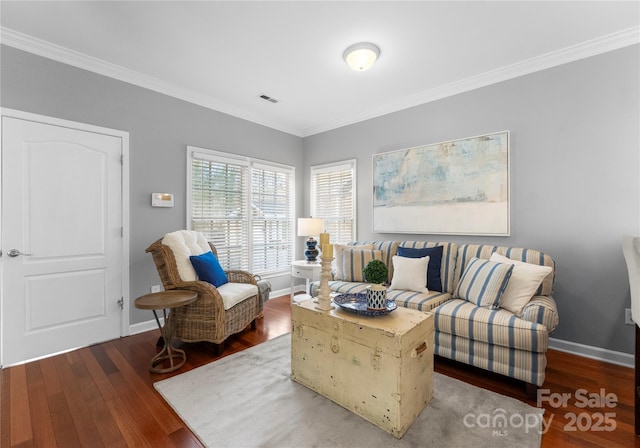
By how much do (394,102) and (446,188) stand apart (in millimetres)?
1355

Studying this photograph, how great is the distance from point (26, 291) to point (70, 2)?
7.82 ft

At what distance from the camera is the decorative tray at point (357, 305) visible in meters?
1.89

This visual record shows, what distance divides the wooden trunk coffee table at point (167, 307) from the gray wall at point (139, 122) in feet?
2.89

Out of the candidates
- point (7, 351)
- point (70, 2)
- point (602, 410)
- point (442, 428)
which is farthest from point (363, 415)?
point (70, 2)

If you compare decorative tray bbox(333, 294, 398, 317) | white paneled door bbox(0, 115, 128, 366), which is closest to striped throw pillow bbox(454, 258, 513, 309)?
decorative tray bbox(333, 294, 398, 317)

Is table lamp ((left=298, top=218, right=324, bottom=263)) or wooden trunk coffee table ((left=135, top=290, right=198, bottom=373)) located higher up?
table lamp ((left=298, top=218, right=324, bottom=263))

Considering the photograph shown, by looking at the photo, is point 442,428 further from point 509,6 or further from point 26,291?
point 26,291

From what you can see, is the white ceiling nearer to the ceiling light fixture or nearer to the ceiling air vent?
the ceiling light fixture

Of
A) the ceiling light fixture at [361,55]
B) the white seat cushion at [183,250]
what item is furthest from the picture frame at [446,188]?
the white seat cushion at [183,250]

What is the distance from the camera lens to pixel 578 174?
269 cm

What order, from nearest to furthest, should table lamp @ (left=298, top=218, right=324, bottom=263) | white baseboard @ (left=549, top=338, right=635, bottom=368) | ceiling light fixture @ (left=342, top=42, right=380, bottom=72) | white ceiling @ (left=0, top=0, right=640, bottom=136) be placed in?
white ceiling @ (left=0, top=0, right=640, bottom=136) → white baseboard @ (left=549, top=338, right=635, bottom=368) → ceiling light fixture @ (left=342, top=42, right=380, bottom=72) → table lamp @ (left=298, top=218, right=324, bottom=263)

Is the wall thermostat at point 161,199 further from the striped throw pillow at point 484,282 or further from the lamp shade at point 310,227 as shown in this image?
the striped throw pillow at point 484,282

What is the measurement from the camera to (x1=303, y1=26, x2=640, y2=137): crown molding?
8.16ft

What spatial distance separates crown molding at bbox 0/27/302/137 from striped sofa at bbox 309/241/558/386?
126 inches
